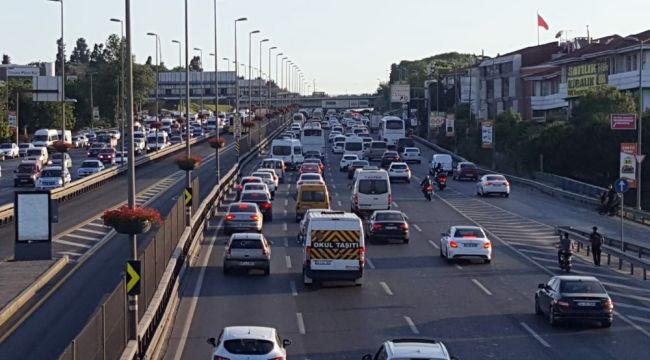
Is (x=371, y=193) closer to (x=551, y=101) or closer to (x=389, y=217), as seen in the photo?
(x=389, y=217)

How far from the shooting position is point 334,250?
32.7m

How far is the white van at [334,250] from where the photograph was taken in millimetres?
32594

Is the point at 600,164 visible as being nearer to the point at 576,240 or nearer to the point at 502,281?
the point at 576,240

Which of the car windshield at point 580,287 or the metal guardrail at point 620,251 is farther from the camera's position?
the metal guardrail at point 620,251

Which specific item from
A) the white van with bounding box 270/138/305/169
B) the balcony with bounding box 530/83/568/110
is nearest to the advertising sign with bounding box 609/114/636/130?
the white van with bounding box 270/138/305/169

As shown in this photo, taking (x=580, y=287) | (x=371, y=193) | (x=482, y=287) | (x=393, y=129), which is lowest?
(x=482, y=287)

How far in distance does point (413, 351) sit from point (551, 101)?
101 metres

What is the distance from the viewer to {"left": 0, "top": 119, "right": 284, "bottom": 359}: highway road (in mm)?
25078

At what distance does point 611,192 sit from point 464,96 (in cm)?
9358

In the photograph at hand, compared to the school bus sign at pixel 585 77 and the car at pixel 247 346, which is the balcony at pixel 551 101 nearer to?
the school bus sign at pixel 585 77

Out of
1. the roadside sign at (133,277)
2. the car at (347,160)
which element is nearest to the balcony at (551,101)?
the car at (347,160)

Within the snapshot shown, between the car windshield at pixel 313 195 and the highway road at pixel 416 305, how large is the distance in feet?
9.70

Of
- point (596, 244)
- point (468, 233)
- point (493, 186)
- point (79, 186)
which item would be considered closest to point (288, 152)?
point (493, 186)

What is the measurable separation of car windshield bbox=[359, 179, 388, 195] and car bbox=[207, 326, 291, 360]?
33.6 m
